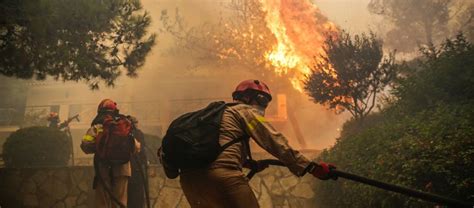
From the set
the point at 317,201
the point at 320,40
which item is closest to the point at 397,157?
the point at 317,201

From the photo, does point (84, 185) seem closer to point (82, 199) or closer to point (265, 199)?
point (82, 199)

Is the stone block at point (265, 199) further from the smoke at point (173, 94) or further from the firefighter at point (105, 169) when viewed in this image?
the smoke at point (173, 94)

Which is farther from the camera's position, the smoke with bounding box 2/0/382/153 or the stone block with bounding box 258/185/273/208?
the smoke with bounding box 2/0/382/153

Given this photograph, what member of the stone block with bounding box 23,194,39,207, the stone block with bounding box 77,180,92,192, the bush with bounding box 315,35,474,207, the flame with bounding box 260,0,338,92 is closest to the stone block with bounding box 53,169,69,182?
the stone block with bounding box 77,180,92,192

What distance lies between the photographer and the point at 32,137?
9.52m

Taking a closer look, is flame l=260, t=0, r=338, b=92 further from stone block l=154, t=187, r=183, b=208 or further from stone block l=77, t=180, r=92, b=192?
stone block l=77, t=180, r=92, b=192

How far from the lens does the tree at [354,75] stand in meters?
10.2

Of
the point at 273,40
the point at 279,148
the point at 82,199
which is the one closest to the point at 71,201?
the point at 82,199

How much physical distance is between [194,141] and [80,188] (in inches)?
285

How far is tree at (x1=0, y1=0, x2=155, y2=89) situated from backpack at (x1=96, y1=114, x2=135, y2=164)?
74.2 inches

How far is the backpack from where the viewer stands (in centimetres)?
605

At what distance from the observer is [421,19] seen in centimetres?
2150

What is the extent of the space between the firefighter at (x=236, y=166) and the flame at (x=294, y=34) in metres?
16.6

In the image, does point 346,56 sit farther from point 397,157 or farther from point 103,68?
point 103,68
